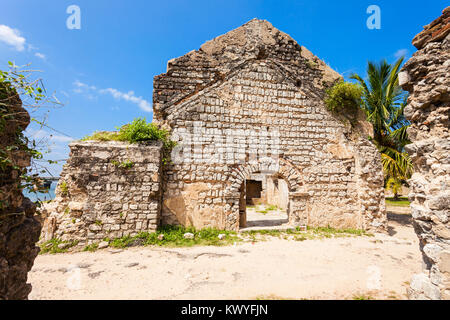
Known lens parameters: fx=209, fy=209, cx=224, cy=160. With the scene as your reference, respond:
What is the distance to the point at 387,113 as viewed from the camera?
11125 mm

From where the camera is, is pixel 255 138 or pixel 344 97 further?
pixel 344 97

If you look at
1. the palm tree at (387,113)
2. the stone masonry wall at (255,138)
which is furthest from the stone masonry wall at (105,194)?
the palm tree at (387,113)

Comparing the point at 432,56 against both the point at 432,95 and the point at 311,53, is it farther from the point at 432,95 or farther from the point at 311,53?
the point at 311,53

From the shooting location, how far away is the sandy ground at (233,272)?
140 inches

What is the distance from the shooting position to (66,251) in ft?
17.7

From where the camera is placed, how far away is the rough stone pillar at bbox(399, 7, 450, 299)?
2.61 metres

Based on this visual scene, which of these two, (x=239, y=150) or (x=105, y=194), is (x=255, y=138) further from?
(x=105, y=194)

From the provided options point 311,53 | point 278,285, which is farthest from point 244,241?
point 311,53

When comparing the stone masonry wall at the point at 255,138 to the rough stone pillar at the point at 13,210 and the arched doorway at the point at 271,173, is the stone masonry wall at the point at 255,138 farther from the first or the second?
the rough stone pillar at the point at 13,210

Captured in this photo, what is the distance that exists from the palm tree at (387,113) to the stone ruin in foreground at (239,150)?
397 centimetres

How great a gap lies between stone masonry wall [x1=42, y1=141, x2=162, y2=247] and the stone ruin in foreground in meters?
0.03

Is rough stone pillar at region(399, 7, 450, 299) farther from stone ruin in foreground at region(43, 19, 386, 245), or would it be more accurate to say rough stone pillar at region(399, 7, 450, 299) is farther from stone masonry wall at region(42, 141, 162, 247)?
stone masonry wall at region(42, 141, 162, 247)

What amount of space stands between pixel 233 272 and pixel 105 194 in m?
4.13

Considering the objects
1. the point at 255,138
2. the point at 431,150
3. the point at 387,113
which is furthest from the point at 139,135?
the point at 387,113
